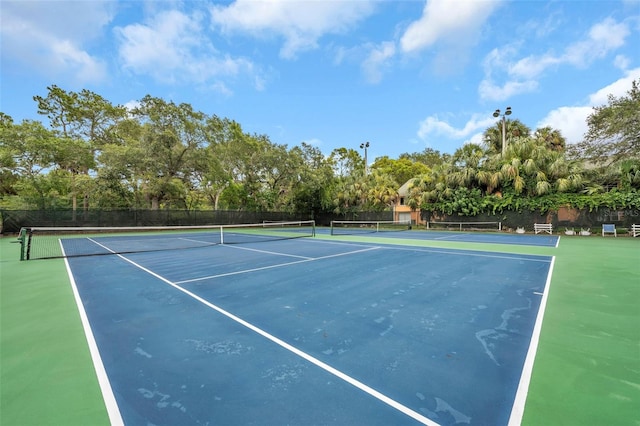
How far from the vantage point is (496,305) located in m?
4.60

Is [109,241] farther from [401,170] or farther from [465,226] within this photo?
[401,170]

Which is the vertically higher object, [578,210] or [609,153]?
[609,153]

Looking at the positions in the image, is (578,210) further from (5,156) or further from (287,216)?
(5,156)

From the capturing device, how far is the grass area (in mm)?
Answer: 2127

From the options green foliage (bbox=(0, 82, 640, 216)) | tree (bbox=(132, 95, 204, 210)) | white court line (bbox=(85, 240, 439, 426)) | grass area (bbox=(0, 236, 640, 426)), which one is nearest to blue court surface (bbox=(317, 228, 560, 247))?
green foliage (bbox=(0, 82, 640, 216))

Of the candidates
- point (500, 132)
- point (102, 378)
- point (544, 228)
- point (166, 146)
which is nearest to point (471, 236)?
point (544, 228)

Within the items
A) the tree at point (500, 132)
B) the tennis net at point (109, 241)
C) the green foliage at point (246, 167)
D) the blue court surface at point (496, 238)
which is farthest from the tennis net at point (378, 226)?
the tree at point (500, 132)

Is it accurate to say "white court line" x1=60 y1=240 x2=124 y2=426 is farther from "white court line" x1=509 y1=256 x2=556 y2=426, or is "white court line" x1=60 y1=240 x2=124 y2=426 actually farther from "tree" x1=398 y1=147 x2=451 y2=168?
"tree" x1=398 y1=147 x2=451 y2=168

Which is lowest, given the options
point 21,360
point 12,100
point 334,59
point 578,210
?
point 21,360

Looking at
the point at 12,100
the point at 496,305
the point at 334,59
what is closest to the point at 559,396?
the point at 496,305

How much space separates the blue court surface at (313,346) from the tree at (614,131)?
2283 cm

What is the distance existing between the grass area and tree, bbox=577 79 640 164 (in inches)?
890

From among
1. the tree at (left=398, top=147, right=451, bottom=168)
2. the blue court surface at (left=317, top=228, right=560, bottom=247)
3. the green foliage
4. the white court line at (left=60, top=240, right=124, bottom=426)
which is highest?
the tree at (left=398, top=147, right=451, bottom=168)

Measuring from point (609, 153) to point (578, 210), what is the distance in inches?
264
